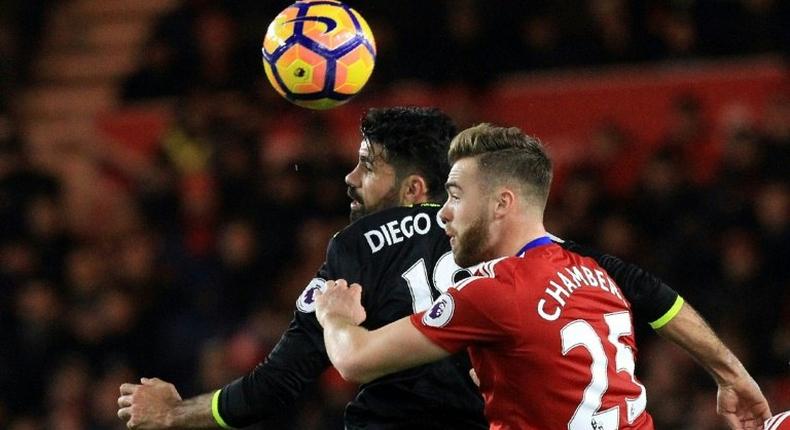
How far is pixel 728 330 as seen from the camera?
8086 mm

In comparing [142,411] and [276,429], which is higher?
[142,411]

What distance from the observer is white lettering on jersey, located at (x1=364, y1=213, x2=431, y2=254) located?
191 inches

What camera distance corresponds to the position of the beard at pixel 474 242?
14.7 feet

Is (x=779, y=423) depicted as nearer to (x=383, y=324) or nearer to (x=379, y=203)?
(x=383, y=324)

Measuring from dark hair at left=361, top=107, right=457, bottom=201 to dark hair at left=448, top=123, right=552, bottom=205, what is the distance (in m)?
0.59

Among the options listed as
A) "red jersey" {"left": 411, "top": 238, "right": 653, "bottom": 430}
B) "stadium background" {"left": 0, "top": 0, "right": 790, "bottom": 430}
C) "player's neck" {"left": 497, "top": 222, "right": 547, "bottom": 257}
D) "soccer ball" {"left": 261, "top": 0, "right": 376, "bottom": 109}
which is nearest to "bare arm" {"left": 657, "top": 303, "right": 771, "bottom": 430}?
"red jersey" {"left": 411, "top": 238, "right": 653, "bottom": 430}

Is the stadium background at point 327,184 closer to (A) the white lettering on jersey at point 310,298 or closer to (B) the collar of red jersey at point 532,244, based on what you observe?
(A) the white lettering on jersey at point 310,298

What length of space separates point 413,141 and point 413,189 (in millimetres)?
171

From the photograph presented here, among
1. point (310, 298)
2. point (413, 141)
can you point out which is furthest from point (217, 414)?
point (413, 141)

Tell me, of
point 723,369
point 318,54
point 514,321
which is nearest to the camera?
point 514,321

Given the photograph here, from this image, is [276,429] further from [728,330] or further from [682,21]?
[682,21]

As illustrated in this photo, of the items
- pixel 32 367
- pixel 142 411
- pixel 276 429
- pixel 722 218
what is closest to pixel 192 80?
pixel 32 367

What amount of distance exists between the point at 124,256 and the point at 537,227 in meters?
6.56

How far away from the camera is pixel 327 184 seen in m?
9.95
